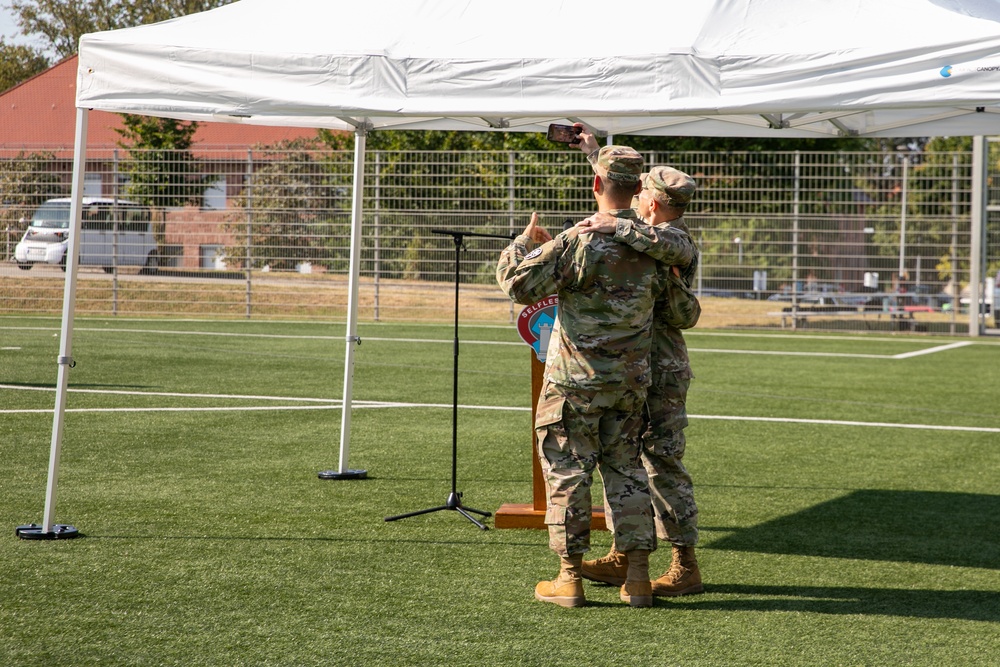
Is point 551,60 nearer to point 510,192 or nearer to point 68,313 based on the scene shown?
point 68,313

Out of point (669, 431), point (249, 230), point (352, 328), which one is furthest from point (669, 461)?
point (249, 230)

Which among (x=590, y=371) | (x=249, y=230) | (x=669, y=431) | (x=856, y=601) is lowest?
(x=856, y=601)

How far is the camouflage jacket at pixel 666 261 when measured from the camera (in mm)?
4625

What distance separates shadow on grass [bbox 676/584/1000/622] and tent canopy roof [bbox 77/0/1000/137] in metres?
2.18

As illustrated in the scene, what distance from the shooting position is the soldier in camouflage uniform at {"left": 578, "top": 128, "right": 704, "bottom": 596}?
16.1 ft

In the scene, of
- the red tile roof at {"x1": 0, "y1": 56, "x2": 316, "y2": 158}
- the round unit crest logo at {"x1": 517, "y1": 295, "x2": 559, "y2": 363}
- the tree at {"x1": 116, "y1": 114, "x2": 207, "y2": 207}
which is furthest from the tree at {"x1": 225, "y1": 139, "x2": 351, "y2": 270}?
the round unit crest logo at {"x1": 517, "y1": 295, "x2": 559, "y2": 363}

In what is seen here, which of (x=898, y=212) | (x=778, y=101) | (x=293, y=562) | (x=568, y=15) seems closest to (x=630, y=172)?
(x=778, y=101)

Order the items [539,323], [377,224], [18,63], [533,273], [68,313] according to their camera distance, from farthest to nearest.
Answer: [18,63], [377,224], [539,323], [68,313], [533,273]

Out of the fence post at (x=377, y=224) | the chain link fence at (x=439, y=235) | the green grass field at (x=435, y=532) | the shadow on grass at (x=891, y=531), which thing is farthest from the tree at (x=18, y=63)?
the shadow on grass at (x=891, y=531)

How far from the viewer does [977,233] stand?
765 inches

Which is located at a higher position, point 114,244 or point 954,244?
point 954,244

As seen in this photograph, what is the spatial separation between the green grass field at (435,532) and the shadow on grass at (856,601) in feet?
0.06

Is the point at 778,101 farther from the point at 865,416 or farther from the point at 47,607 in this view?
the point at 865,416

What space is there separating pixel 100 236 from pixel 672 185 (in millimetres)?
19393
